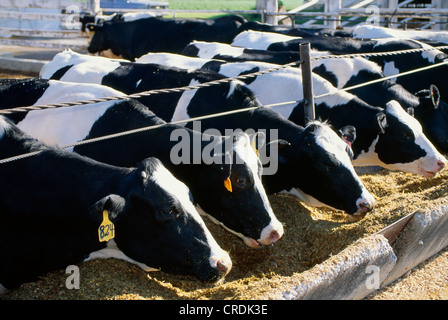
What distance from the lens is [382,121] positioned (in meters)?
5.53

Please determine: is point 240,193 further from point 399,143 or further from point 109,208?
point 399,143

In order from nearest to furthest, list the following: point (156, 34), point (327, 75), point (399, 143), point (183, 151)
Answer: point (183, 151) → point (399, 143) → point (327, 75) → point (156, 34)

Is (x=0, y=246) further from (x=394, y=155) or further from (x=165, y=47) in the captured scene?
(x=165, y=47)

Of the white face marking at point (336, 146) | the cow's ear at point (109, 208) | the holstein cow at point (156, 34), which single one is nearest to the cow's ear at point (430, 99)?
the white face marking at point (336, 146)

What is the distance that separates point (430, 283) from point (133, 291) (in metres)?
2.18

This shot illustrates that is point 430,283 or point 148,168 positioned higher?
point 148,168

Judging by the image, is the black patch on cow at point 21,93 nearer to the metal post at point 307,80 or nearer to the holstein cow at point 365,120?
the holstein cow at point 365,120

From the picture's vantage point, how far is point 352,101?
5766 millimetres

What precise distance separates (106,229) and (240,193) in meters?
1.22

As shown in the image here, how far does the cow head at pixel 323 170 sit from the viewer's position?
4445 millimetres

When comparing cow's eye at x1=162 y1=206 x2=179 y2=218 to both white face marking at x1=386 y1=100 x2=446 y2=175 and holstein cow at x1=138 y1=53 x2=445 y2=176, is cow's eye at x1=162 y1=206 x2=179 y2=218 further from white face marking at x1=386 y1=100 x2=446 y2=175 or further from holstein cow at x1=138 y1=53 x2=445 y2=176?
white face marking at x1=386 y1=100 x2=446 y2=175

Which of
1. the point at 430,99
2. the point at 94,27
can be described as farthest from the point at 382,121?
the point at 94,27

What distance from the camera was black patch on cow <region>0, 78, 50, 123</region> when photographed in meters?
4.92

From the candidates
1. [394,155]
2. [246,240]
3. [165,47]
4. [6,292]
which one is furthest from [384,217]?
[165,47]
